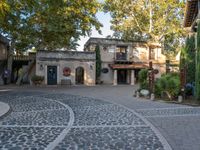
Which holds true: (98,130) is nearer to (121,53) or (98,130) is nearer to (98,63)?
(98,63)

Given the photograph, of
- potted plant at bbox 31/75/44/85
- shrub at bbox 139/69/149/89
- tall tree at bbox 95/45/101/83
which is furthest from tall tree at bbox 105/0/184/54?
shrub at bbox 139/69/149/89

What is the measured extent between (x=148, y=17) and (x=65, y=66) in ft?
54.0

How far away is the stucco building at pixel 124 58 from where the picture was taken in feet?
127

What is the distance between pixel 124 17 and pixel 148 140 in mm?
37971

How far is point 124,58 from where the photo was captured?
4012cm

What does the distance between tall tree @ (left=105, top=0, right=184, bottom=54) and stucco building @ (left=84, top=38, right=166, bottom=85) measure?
2.97 metres

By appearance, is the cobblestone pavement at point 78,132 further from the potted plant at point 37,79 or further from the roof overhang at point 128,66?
the roof overhang at point 128,66

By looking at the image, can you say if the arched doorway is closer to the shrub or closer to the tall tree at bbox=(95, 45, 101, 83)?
the tall tree at bbox=(95, 45, 101, 83)

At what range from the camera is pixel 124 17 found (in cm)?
4362

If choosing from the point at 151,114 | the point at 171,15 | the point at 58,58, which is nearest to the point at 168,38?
the point at 171,15

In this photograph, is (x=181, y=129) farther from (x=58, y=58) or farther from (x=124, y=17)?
(x=124, y=17)

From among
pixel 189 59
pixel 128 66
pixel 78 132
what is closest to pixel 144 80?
pixel 189 59

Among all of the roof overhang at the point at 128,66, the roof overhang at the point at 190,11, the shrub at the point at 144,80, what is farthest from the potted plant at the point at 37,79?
the roof overhang at the point at 190,11

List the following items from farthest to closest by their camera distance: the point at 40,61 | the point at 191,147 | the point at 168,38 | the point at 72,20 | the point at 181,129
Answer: the point at 168,38 < the point at 40,61 < the point at 72,20 < the point at 181,129 < the point at 191,147
